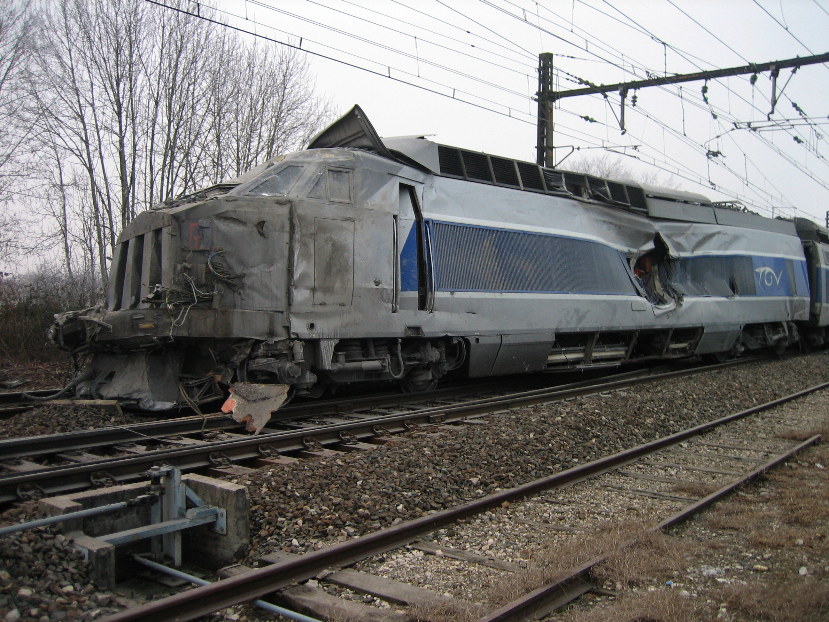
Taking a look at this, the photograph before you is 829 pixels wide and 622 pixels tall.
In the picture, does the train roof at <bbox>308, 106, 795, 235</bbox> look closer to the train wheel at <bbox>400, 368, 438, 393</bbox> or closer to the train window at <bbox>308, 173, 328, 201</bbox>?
the train window at <bbox>308, 173, 328, 201</bbox>

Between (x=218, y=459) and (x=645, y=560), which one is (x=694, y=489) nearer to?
(x=645, y=560)

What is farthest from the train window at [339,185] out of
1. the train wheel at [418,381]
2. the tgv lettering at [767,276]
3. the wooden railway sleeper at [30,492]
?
the tgv lettering at [767,276]

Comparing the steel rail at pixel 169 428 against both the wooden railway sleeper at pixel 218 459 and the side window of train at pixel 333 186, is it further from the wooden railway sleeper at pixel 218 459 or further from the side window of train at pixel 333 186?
the side window of train at pixel 333 186

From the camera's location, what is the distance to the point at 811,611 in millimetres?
3629

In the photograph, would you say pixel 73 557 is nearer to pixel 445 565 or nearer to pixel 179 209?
pixel 445 565

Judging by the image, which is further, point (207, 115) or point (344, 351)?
point (207, 115)

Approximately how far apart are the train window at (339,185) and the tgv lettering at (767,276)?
38.9 feet

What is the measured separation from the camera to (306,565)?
4.19m

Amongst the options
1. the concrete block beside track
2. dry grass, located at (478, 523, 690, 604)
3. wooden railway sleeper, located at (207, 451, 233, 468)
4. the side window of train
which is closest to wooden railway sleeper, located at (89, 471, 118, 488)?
wooden railway sleeper, located at (207, 451, 233, 468)

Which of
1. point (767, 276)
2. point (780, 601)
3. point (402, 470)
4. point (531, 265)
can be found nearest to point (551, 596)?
point (780, 601)

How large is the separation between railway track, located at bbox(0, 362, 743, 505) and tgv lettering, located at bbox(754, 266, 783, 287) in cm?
1084

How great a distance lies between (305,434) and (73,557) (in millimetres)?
3425

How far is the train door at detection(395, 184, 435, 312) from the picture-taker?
31.8 ft

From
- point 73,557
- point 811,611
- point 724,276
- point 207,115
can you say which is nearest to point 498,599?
point 811,611
